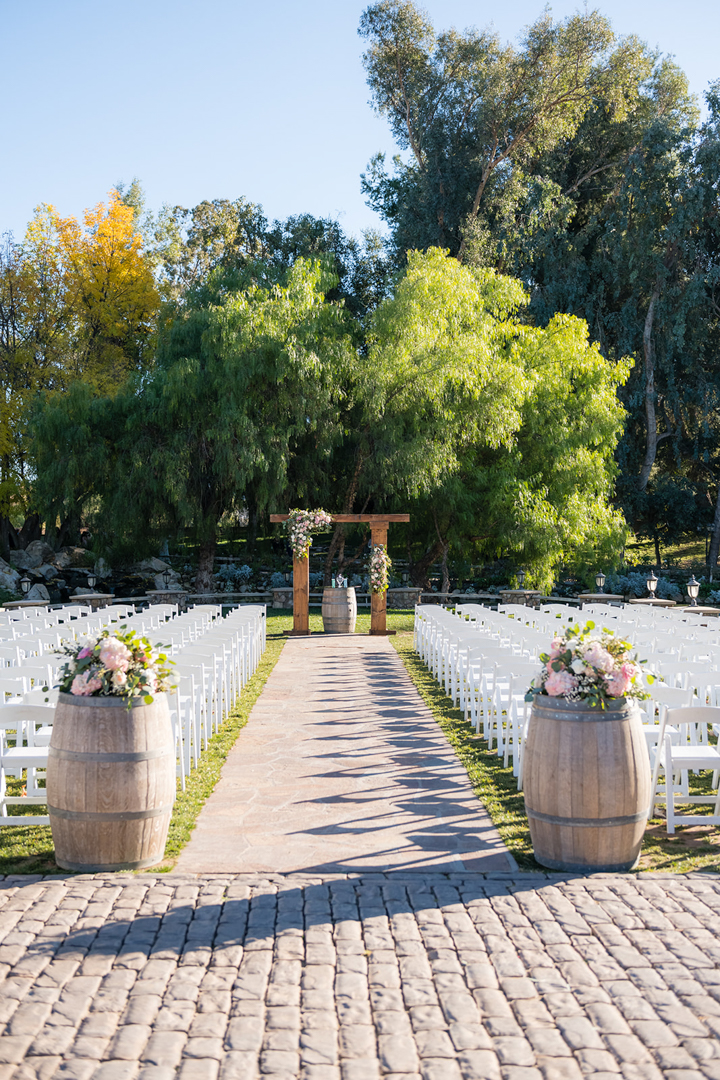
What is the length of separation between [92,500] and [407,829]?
2131cm

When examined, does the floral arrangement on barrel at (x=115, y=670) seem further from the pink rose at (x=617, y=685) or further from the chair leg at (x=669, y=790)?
the chair leg at (x=669, y=790)

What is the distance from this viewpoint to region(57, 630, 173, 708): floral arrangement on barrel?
189 inches

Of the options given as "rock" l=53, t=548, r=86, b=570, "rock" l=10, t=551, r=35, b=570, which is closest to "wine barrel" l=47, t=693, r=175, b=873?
"rock" l=10, t=551, r=35, b=570

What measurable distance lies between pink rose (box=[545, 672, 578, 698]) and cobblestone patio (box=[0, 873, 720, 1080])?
0.95 metres

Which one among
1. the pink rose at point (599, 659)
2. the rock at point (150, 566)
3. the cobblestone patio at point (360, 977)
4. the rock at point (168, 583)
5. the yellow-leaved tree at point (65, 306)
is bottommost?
the cobblestone patio at point (360, 977)

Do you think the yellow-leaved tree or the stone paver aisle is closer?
the stone paver aisle

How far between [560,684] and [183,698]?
11.2 ft

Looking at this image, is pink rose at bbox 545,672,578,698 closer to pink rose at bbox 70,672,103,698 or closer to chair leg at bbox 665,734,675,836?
chair leg at bbox 665,734,675,836

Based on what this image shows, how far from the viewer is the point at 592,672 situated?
15.9 feet

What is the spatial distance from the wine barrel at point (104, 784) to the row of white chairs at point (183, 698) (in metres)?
0.50

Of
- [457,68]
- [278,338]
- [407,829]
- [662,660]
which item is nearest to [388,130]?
[457,68]

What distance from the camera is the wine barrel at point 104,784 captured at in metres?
4.71

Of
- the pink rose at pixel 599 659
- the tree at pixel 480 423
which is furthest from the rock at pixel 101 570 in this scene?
the pink rose at pixel 599 659

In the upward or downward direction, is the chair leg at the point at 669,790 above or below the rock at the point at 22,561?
below
